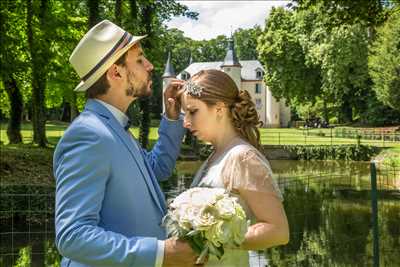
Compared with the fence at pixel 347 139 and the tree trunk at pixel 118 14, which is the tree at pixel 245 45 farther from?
the tree trunk at pixel 118 14

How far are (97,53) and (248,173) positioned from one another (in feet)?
2.72

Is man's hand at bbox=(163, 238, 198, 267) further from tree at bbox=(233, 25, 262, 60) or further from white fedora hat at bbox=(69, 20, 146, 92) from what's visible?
tree at bbox=(233, 25, 262, 60)

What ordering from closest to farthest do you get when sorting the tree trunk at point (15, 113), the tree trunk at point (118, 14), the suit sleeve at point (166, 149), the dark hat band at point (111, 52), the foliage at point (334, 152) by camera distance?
the dark hat band at point (111, 52) < the suit sleeve at point (166, 149) < the tree trunk at point (118, 14) < the tree trunk at point (15, 113) < the foliage at point (334, 152)

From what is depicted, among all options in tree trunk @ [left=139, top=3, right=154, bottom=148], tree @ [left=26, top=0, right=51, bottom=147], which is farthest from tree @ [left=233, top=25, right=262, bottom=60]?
tree trunk @ [left=139, top=3, right=154, bottom=148]

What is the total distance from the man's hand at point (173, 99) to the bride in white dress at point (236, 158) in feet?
0.82

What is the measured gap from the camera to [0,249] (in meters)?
10.2

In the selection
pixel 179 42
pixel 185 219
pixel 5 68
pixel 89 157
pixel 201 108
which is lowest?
pixel 185 219

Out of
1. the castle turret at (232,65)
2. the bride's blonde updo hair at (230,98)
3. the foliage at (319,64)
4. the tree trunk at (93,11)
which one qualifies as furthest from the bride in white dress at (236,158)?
the castle turret at (232,65)

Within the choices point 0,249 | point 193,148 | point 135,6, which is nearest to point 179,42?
point 193,148

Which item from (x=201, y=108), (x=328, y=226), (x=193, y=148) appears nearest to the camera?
(x=201, y=108)

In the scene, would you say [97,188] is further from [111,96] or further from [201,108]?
[201,108]

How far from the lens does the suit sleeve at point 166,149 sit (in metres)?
3.06

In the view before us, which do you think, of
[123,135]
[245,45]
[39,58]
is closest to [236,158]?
[123,135]

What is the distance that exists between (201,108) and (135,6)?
1876 cm
